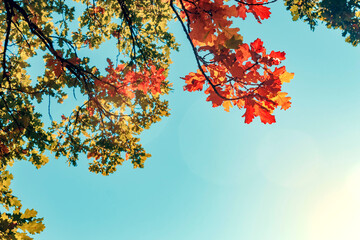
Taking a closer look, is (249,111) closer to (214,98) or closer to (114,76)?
(214,98)

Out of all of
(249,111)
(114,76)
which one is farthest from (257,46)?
(114,76)

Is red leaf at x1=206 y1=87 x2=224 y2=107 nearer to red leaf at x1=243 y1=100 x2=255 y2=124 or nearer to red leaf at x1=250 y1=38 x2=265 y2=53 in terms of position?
red leaf at x1=243 y1=100 x2=255 y2=124

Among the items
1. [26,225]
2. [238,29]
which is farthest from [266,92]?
[26,225]

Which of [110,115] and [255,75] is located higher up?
[110,115]

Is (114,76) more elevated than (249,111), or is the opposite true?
(114,76)

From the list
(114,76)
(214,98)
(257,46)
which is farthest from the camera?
(114,76)

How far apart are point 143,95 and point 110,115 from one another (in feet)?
3.14

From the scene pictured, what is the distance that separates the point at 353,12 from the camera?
30.5 ft

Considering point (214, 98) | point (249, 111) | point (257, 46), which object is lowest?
point (249, 111)

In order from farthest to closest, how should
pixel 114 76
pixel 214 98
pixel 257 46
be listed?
pixel 114 76 → pixel 214 98 → pixel 257 46

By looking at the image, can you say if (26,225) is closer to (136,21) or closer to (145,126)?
(145,126)

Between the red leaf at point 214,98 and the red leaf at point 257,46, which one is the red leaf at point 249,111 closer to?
the red leaf at point 214,98

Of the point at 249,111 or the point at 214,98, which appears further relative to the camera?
the point at 214,98

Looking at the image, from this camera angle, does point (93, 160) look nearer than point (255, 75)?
No
